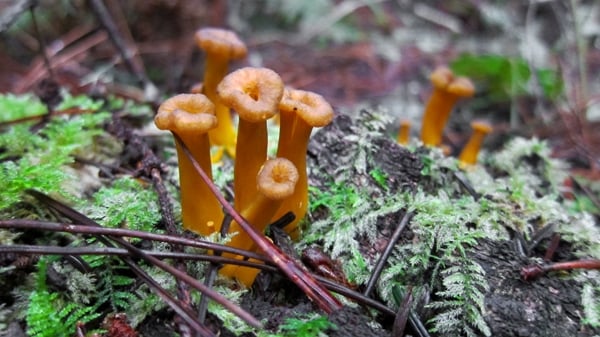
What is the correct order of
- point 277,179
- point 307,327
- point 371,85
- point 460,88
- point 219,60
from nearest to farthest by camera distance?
point 307,327 → point 277,179 → point 219,60 → point 460,88 → point 371,85

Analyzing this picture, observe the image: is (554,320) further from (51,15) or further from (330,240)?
(51,15)

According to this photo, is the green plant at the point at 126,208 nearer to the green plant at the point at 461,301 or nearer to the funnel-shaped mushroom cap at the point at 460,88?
the green plant at the point at 461,301

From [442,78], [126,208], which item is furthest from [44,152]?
[442,78]

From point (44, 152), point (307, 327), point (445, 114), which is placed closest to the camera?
point (307, 327)

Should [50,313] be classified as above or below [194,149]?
below

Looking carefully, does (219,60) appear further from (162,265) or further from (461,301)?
(461,301)

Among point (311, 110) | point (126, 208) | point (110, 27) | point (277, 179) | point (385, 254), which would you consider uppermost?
point (110, 27)

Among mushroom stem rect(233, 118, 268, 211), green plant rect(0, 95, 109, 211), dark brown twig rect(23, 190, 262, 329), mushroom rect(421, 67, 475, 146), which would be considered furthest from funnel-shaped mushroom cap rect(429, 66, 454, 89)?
dark brown twig rect(23, 190, 262, 329)

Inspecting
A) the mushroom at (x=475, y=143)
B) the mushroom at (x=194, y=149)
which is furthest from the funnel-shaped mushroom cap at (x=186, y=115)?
the mushroom at (x=475, y=143)
